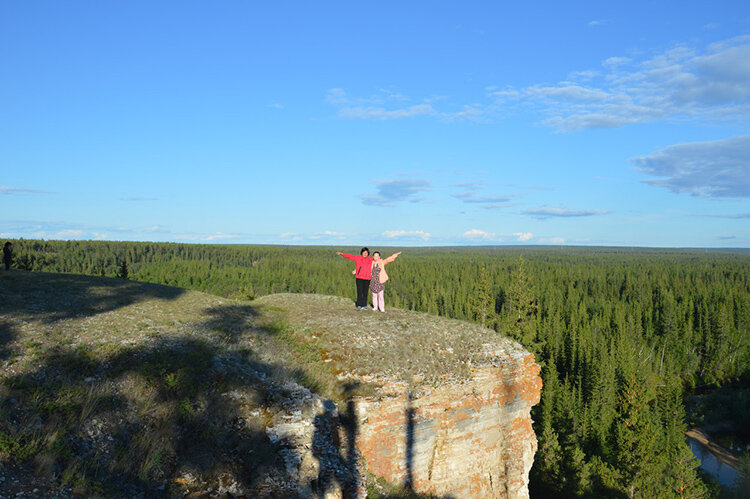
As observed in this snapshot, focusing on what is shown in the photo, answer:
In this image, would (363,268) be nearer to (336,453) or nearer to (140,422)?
(336,453)

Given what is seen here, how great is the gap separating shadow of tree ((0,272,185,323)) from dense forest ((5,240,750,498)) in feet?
90.1

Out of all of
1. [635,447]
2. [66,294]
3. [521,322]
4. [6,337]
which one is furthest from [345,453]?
[521,322]

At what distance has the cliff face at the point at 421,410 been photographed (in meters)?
12.8

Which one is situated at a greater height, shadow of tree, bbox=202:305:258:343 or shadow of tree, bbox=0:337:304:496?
shadow of tree, bbox=202:305:258:343

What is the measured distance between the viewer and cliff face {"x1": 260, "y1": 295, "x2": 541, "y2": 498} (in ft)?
41.9

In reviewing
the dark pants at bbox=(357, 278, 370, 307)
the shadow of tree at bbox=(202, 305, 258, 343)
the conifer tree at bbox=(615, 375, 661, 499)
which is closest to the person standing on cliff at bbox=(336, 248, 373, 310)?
the dark pants at bbox=(357, 278, 370, 307)

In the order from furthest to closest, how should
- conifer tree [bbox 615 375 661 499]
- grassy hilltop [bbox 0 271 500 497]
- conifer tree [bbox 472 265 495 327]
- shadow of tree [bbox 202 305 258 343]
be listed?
conifer tree [bbox 472 265 495 327] → conifer tree [bbox 615 375 661 499] → shadow of tree [bbox 202 305 258 343] → grassy hilltop [bbox 0 271 500 497]

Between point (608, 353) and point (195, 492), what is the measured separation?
63.0m

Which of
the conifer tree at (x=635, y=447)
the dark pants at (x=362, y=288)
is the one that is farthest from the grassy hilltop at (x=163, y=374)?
the conifer tree at (x=635, y=447)

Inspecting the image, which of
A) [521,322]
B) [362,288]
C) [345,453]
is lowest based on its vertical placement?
[521,322]

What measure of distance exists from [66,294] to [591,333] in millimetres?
69534

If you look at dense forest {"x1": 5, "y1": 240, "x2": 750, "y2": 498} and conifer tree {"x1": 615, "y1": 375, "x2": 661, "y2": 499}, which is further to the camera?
dense forest {"x1": 5, "y1": 240, "x2": 750, "y2": 498}

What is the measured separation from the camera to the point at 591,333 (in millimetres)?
68062

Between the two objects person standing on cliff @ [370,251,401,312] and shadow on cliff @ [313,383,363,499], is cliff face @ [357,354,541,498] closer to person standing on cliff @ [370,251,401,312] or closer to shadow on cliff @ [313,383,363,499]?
shadow on cliff @ [313,383,363,499]
